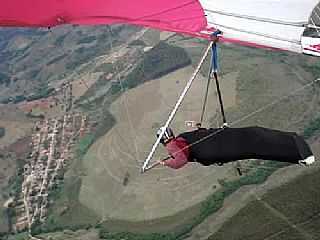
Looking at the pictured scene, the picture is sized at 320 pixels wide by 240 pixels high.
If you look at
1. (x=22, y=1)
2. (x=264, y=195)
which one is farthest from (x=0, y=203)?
(x=22, y=1)

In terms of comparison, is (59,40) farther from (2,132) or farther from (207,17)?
(207,17)

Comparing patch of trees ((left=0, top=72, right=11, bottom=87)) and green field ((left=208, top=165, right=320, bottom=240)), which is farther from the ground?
patch of trees ((left=0, top=72, right=11, bottom=87))

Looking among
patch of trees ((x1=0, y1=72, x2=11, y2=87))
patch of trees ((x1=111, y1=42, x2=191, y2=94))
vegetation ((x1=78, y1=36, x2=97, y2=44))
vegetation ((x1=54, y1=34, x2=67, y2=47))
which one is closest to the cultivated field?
patch of trees ((x1=111, y1=42, x2=191, y2=94))

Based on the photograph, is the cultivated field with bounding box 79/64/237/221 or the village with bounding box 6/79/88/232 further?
the village with bounding box 6/79/88/232

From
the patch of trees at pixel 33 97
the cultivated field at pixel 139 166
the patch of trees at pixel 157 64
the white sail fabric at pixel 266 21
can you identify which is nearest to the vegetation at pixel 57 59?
the patch of trees at pixel 33 97

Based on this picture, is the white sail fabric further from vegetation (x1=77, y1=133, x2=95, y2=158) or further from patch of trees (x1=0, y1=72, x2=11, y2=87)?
patch of trees (x1=0, y1=72, x2=11, y2=87)

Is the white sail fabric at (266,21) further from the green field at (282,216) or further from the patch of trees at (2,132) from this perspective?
the patch of trees at (2,132)

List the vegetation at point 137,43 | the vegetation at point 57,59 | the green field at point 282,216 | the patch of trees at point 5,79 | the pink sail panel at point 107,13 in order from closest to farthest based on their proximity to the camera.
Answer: the pink sail panel at point 107,13, the green field at point 282,216, the vegetation at point 137,43, the patch of trees at point 5,79, the vegetation at point 57,59

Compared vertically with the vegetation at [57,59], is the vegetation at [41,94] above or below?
below

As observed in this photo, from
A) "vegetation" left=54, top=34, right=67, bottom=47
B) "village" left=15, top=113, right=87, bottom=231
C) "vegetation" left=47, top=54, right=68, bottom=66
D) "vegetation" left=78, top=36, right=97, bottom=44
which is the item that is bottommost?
"village" left=15, top=113, right=87, bottom=231
